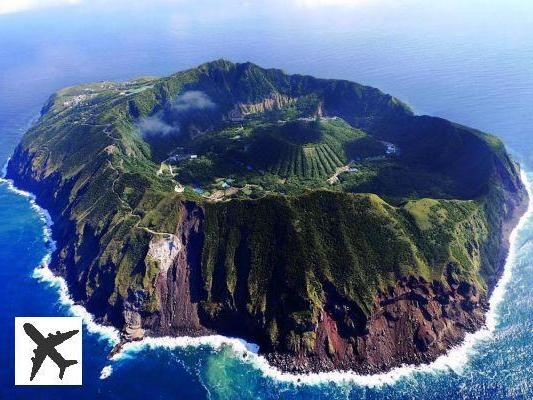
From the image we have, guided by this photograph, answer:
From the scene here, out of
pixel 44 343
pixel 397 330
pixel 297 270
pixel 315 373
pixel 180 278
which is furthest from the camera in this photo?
pixel 180 278

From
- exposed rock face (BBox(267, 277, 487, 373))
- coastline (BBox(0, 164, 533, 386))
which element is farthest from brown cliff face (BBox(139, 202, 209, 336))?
exposed rock face (BBox(267, 277, 487, 373))

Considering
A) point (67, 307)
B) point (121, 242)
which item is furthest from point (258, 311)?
point (67, 307)

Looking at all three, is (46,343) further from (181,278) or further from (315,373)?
(181,278)

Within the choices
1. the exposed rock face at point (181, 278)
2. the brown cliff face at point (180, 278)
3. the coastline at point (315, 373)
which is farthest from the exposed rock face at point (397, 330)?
the exposed rock face at point (181, 278)

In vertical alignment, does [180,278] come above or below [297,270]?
below

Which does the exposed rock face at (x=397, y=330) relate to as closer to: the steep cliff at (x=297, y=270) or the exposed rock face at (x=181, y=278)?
the steep cliff at (x=297, y=270)

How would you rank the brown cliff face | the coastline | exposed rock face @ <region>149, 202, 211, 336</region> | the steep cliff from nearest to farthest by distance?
the coastline < the steep cliff < the brown cliff face < exposed rock face @ <region>149, 202, 211, 336</region>

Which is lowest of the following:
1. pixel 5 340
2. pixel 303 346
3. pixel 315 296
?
pixel 5 340

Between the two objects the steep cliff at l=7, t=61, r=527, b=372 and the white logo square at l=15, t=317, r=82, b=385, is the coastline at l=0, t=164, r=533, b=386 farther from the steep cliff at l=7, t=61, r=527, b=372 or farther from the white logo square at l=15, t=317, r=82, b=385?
the white logo square at l=15, t=317, r=82, b=385

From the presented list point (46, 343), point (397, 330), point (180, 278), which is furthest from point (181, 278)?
point (46, 343)

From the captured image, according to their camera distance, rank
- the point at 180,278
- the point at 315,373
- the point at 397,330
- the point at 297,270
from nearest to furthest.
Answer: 1. the point at 315,373
2. the point at 397,330
3. the point at 297,270
4. the point at 180,278

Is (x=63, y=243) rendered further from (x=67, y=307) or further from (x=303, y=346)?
(x=303, y=346)
